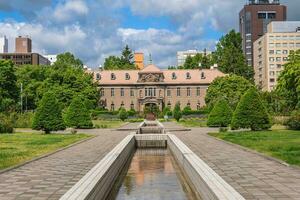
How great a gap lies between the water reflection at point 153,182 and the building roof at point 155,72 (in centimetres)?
7578

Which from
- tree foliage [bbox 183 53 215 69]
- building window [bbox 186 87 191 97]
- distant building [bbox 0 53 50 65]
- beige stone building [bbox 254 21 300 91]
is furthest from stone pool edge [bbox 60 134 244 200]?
distant building [bbox 0 53 50 65]

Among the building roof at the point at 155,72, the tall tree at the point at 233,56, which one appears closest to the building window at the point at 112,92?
the building roof at the point at 155,72

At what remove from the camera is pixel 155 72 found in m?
92.1

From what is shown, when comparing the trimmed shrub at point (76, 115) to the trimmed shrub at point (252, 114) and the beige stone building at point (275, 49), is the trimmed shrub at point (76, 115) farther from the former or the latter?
the beige stone building at point (275, 49)

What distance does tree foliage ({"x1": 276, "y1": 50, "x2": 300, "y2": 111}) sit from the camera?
43594 mm

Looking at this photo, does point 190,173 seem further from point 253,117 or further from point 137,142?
point 253,117

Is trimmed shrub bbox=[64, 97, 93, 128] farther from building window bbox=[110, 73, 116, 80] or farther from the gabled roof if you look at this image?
building window bbox=[110, 73, 116, 80]

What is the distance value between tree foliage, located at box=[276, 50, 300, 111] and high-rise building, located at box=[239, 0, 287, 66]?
330ft

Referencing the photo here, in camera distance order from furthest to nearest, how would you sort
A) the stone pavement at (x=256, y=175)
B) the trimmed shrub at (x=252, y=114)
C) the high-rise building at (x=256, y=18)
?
1. the high-rise building at (x=256, y=18)
2. the trimmed shrub at (x=252, y=114)
3. the stone pavement at (x=256, y=175)

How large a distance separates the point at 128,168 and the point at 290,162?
5389 mm

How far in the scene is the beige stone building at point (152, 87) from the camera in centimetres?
9194

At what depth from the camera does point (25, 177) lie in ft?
32.5

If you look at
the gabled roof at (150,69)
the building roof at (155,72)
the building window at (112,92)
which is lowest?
the building window at (112,92)

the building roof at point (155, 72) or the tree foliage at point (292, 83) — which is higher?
the building roof at point (155, 72)
